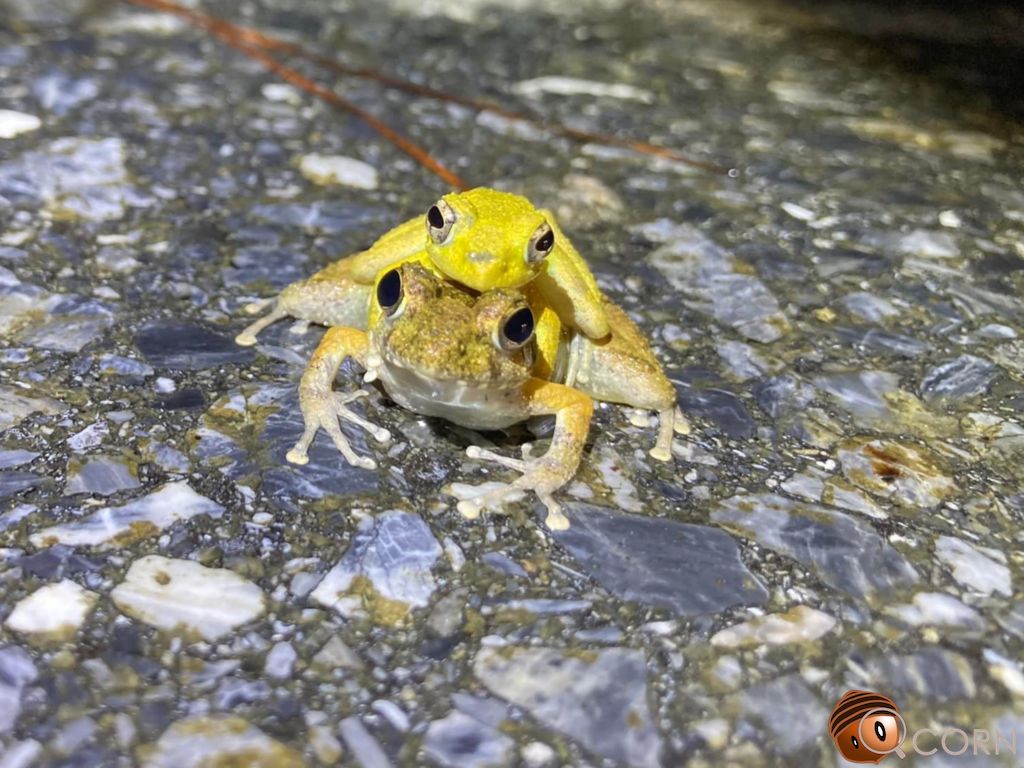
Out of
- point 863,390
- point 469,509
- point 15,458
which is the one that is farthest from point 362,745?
point 863,390

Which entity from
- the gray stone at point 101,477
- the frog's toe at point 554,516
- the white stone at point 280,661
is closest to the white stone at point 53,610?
the gray stone at point 101,477

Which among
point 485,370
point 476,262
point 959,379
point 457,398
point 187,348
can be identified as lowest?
point 187,348

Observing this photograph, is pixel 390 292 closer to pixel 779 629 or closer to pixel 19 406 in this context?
pixel 19 406

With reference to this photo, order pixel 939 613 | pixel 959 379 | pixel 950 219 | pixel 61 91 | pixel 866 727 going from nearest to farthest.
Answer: pixel 866 727
pixel 939 613
pixel 959 379
pixel 950 219
pixel 61 91

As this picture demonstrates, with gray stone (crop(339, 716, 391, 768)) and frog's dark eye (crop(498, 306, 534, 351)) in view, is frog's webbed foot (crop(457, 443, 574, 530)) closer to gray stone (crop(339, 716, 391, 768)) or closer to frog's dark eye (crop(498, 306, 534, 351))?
frog's dark eye (crop(498, 306, 534, 351))

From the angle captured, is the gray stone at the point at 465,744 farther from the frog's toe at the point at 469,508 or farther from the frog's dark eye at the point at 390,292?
the frog's dark eye at the point at 390,292

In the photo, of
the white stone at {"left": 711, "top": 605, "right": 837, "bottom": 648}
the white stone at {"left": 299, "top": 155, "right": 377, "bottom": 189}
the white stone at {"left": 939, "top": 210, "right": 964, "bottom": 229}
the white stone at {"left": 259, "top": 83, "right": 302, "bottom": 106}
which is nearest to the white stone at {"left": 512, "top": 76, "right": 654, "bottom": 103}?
the white stone at {"left": 259, "top": 83, "right": 302, "bottom": 106}
